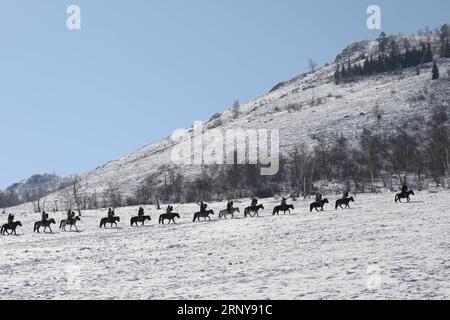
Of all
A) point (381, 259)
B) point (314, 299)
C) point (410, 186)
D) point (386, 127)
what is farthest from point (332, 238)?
point (386, 127)

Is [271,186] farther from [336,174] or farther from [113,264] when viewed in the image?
[113,264]

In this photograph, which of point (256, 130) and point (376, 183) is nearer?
point (376, 183)

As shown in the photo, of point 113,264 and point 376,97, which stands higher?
point 376,97

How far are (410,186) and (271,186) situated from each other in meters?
31.0

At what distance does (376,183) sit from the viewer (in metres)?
98.8

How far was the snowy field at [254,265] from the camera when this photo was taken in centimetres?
1298

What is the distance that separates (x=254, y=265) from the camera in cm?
1738
